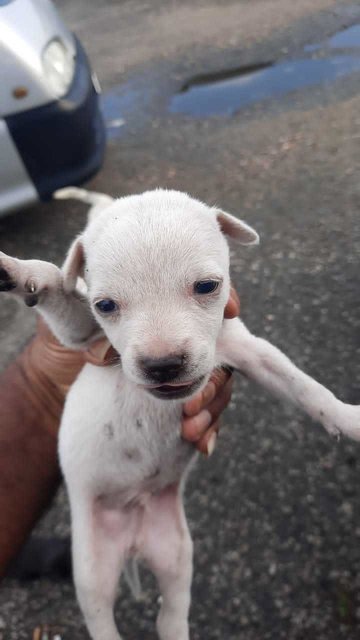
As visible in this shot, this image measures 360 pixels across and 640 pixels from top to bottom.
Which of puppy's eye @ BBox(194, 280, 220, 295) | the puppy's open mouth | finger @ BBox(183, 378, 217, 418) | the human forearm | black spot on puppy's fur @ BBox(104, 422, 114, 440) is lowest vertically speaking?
the human forearm

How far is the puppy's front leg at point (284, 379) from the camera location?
228 cm

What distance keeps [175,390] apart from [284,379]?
1.86 ft

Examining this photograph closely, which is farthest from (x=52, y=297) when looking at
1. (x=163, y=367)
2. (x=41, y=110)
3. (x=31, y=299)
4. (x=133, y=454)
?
(x=41, y=110)

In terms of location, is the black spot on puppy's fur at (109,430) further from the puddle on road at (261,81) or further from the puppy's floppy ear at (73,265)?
the puddle on road at (261,81)

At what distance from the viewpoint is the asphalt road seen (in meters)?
2.89

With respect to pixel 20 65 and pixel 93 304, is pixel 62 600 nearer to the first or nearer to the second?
pixel 93 304

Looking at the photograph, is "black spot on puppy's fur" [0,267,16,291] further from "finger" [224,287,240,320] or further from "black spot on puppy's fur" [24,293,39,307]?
"finger" [224,287,240,320]

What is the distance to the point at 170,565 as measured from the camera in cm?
238

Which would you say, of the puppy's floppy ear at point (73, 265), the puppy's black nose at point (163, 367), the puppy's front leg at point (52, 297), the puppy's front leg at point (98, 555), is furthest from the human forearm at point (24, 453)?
the puppy's black nose at point (163, 367)

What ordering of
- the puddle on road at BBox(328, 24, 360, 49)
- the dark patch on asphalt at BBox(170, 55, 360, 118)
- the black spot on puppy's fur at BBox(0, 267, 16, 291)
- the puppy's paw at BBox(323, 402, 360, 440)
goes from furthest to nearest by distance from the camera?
1. the puddle on road at BBox(328, 24, 360, 49)
2. the dark patch on asphalt at BBox(170, 55, 360, 118)
3. the puppy's paw at BBox(323, 402, 360, 440)
4. the black spot on puppy's fur at BBox(0, 267, 16, 291)

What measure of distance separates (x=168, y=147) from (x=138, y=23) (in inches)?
182

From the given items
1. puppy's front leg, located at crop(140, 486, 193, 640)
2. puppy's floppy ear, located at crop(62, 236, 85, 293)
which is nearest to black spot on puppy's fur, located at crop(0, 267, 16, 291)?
puppy's floppy ear, located at crop(62, 236, 85, 293)

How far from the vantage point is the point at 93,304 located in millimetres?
1990

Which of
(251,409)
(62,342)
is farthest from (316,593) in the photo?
(62,342)
